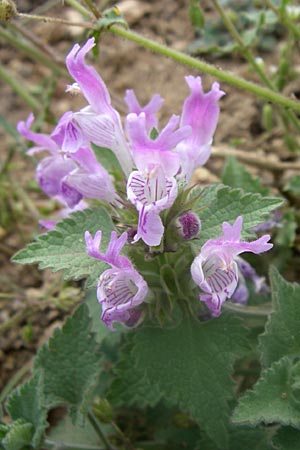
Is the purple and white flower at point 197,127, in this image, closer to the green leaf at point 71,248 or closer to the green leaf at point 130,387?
the green leaf at point 71,248

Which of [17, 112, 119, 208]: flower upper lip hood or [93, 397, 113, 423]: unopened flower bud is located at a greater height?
[17, 112, 119, 208]: flower upper lip hood

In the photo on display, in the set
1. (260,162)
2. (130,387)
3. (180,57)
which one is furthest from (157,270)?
(260,162)

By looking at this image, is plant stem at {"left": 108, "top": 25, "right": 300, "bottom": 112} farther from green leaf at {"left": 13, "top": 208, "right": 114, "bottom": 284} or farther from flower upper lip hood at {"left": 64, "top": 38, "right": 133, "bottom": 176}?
green leaf at {"left": 13, "top": 208, "right": 114, "bottom": 284}

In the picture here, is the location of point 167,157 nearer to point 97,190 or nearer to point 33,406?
point 97,190

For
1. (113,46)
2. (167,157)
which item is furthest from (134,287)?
(113,46)

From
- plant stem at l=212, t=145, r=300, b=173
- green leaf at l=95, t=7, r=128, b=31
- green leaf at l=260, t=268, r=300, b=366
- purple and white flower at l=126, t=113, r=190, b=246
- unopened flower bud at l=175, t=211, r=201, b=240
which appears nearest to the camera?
purple and white flower at l=126, t=113, r=190, b=246

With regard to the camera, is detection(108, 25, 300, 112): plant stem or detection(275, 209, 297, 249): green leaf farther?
detection(275, 209, 297, 249): green leaf

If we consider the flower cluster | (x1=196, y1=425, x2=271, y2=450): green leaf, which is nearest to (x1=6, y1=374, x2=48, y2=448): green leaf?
the flower cluster
